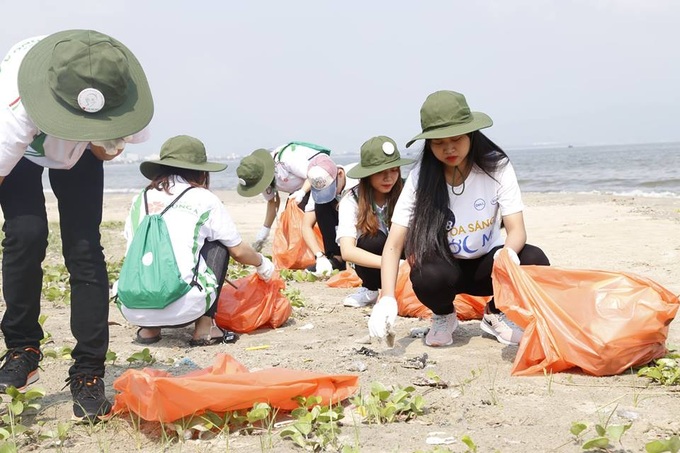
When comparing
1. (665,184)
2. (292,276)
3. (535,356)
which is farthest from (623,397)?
(665,184)

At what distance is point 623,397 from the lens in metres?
2.56

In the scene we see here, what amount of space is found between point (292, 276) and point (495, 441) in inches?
153

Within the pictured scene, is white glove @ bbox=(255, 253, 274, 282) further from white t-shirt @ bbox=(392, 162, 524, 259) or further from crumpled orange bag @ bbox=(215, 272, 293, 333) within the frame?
white t-shirt @ bbox=(392, 162, 524, 259)

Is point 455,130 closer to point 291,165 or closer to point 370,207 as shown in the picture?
point 370,207

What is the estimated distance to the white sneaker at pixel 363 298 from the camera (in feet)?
15.4

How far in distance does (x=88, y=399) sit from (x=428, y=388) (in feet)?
3.98

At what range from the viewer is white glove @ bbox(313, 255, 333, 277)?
5832mm

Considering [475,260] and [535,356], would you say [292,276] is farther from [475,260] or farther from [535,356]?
[535,356]

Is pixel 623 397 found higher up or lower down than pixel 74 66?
lower down

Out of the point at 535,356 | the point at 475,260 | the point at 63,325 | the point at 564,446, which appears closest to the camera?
the point at 564,446

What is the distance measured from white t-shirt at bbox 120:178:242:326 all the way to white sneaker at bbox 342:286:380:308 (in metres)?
1.15

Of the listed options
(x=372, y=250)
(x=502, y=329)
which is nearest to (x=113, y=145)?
(x=502, y=329)

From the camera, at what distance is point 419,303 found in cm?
423

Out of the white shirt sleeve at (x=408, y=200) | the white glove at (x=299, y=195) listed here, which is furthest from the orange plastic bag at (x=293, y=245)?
the white shirt sleeve at (x=408, y=200)
